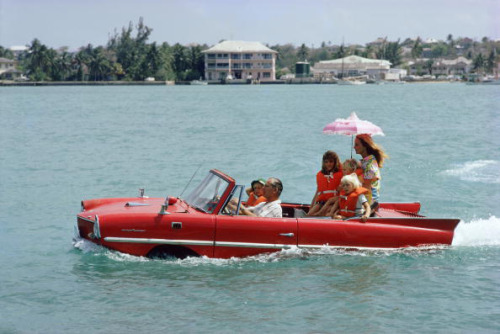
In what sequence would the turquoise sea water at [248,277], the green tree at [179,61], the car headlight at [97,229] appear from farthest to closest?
the green tree at [179,61] → the car headlight at [97,229] → the turquoise sea water at [248,277]

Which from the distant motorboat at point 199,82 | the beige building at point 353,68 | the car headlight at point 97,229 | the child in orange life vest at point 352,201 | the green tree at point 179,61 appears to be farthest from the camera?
the beige building at point 353,68

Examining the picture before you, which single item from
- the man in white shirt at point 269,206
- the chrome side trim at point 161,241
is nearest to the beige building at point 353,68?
the man in white shirt at point 269,206

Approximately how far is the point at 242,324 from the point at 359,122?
4446 mm

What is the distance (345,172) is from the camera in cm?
1236

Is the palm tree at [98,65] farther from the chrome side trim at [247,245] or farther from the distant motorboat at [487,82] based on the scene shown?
the chrome side trim at [247,245]

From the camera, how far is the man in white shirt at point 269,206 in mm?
11875

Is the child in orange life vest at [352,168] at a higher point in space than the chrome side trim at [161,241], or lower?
higher

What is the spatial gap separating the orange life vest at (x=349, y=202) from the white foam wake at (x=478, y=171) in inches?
439

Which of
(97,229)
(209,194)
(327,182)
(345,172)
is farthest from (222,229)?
(345,172)

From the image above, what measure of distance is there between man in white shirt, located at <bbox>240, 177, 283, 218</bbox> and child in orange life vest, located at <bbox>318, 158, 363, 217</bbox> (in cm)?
75

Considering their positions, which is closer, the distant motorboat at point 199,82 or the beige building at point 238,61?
the distant motorboat at point 199,82

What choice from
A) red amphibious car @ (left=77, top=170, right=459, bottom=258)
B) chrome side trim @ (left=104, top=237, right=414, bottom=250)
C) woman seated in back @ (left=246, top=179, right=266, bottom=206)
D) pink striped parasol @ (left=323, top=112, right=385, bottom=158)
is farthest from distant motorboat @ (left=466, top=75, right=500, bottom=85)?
chrome side trim @ (left=104, top=237, right=414, bottom=250)

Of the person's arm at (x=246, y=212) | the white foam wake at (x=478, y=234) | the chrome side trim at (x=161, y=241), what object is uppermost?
the person's arm at (x=246, y=212)

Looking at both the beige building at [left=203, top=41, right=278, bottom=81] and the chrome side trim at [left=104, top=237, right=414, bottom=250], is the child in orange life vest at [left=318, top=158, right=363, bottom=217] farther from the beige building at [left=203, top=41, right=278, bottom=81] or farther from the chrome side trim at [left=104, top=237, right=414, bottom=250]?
the beige building at [left=203, top=41, right=278, bottom=81]
